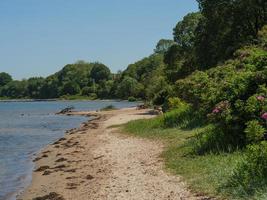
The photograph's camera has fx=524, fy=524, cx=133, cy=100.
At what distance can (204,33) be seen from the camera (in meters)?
49.6

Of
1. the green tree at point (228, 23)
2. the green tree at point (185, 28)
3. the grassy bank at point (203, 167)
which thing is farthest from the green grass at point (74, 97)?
the grassy bank at point (203, 167)

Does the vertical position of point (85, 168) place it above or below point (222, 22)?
below

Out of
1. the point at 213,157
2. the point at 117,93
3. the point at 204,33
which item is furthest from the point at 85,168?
→ the point at 117,93

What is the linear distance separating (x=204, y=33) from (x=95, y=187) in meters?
35.7

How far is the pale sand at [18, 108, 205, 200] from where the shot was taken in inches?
553

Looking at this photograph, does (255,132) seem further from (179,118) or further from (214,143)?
(179,118)

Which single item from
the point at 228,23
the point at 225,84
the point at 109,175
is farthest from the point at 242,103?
the point at 228,23

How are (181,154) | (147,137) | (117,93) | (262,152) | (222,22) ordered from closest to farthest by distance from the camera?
(262,152), (181,154), (147,137), (222,22), (117,93)

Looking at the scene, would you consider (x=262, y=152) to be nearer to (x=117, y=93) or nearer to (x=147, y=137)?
(x=147, y=137)

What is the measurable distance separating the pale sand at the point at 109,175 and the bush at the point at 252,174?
44.5 inches

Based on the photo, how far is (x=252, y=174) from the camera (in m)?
11.8

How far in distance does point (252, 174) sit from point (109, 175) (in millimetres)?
6907

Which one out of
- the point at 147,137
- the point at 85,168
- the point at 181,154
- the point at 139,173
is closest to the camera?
the point at 139,173

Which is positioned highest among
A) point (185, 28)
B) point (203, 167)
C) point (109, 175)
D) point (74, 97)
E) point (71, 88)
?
point (185, 28)
